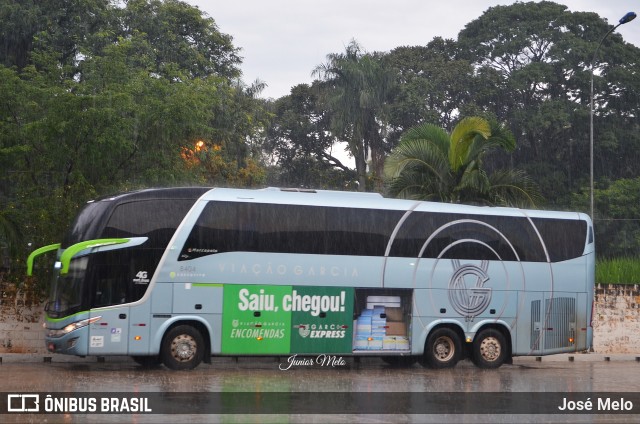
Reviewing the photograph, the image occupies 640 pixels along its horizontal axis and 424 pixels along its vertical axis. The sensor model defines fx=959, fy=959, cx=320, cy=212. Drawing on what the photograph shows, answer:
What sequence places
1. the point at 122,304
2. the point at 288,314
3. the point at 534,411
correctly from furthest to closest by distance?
the point at 288,314
the point at 122,304
the point at 534,411

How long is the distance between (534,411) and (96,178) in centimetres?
1676

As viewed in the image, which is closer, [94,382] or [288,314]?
[94,382]

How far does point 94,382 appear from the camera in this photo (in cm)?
1597

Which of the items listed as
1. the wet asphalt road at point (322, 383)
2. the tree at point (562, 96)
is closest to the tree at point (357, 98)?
the tree at point (562, 96)

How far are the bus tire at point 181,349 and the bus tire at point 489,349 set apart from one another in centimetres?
642

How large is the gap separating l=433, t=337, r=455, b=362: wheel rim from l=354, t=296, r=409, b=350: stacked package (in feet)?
2.75

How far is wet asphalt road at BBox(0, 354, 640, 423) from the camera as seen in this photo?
12.1m

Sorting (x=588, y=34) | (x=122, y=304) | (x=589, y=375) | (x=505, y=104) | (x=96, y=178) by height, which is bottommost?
(x=589, y=375)

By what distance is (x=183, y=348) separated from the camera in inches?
749

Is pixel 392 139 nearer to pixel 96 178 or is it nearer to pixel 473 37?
pixel 473 37

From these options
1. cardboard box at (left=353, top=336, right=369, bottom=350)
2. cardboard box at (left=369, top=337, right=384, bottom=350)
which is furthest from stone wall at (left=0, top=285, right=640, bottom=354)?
cardboard box at (left=353, top=336, right=369, bottom=350)

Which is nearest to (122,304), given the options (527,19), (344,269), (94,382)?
(94,382)

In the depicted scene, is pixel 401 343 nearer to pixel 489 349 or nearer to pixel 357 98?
pixel 489 349

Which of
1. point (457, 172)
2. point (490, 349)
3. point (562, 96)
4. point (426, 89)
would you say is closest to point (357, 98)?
point (426, 89)
